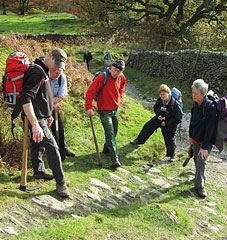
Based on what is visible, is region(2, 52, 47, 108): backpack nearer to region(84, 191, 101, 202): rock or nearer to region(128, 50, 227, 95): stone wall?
region(84, 191, 101, 202): rock

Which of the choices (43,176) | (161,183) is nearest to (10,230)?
(43,176)

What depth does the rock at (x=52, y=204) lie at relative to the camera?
3889 mm

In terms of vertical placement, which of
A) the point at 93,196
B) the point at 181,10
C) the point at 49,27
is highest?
the point at 181,10

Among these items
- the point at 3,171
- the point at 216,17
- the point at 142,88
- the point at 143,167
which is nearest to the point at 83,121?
the point at 143,167

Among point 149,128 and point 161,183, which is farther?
point 149,128

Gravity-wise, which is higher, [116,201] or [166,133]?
[166,133]

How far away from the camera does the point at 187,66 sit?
58.4 feet

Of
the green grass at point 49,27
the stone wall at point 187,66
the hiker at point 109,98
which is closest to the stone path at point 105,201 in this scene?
the hiker at point 109,98

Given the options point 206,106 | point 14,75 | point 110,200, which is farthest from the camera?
point 206,106

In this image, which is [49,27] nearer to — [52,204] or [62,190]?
[62,190]

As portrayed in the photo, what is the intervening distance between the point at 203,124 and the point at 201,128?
0.10m

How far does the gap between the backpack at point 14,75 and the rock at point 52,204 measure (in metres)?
1.59

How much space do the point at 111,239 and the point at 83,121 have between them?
496 cm

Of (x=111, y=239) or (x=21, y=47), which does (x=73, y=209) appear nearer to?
(x=111, y=239)
